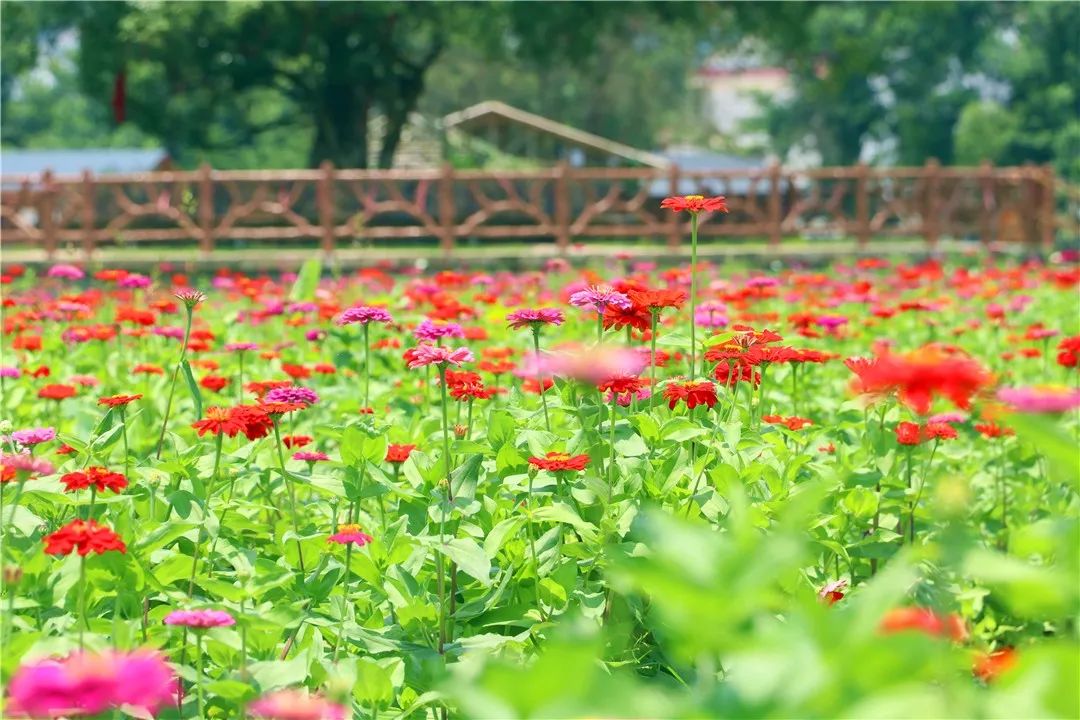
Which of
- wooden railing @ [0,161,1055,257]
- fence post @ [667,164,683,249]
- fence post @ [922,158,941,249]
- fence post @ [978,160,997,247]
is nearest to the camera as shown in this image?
wooden railing @ [0,161,1055,257]

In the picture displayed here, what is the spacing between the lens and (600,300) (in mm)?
2555

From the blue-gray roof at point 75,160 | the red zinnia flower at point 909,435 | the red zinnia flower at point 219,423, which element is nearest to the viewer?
the red zinnia flower at point 219,423

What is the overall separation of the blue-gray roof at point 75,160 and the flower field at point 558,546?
37.4 metres

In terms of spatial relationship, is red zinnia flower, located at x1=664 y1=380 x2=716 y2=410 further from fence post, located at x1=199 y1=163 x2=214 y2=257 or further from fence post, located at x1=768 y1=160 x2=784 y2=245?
fence post, located at x1=768 y1=160 x2=784 y2=245

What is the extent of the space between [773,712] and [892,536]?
2.15 meters

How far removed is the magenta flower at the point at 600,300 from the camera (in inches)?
100.0

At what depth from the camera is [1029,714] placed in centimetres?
93

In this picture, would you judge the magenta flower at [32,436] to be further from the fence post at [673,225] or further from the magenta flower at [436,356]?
the fence post at [673,225]

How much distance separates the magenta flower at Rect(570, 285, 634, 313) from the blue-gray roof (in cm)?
3782

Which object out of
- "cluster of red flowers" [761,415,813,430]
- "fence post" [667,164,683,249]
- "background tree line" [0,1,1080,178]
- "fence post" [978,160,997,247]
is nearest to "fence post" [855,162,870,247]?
"fence post" [978,160,997,247]

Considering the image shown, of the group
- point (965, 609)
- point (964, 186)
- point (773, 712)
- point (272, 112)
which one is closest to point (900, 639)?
point (773, 712)

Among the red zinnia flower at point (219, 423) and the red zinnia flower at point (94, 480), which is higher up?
the red zinnia flower at point (219, 423)

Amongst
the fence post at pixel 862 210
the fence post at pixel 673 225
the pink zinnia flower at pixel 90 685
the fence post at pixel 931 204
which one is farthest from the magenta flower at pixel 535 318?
the fence post at pixel 931 204

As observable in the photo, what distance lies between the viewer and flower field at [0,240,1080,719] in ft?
3.05
